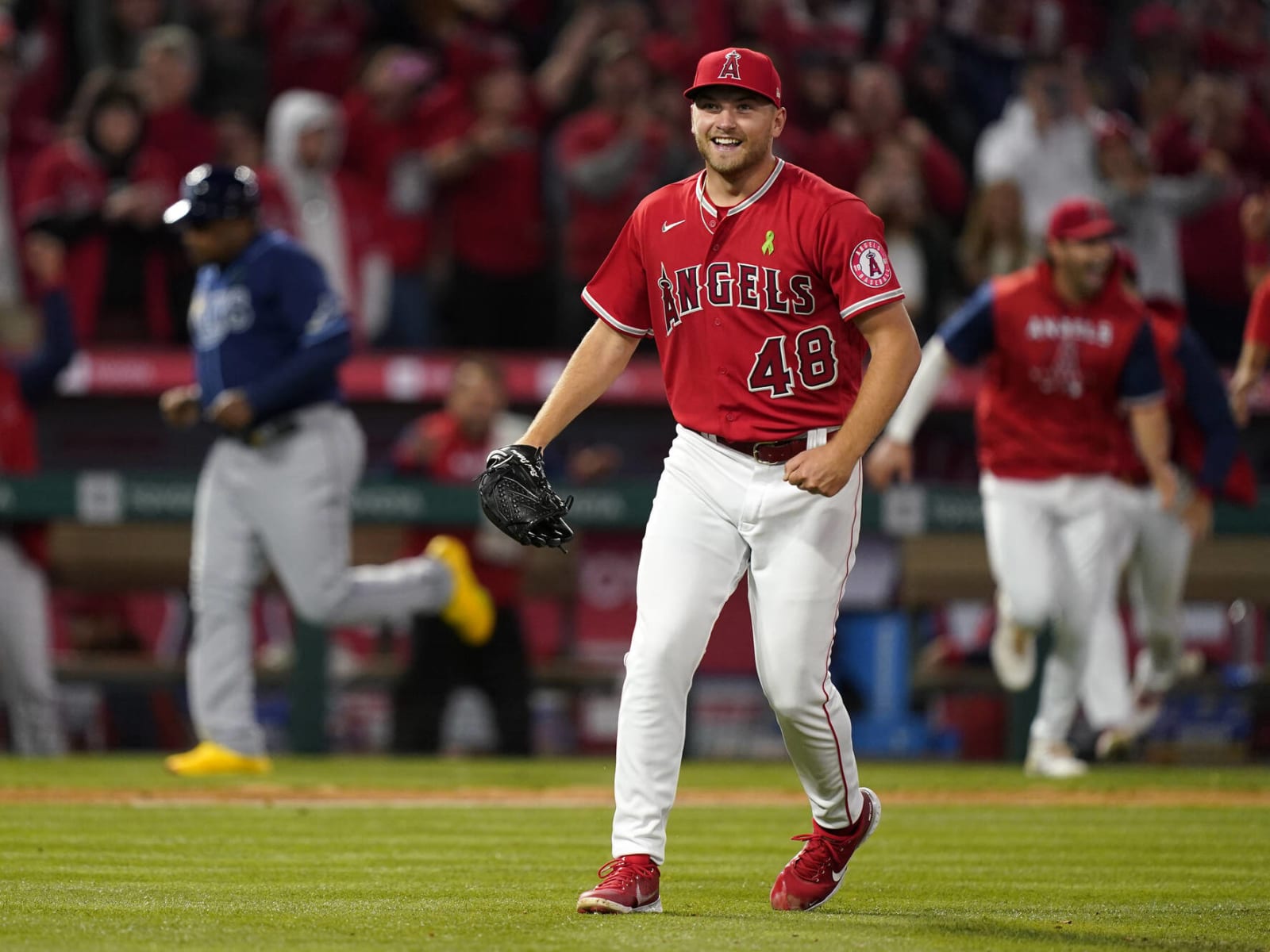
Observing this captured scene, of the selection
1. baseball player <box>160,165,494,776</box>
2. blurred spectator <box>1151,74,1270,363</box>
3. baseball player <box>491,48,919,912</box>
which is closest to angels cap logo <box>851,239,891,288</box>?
baseball player <box>491,48,919,912</box>

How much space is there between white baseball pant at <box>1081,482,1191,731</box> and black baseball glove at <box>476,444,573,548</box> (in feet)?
16.0

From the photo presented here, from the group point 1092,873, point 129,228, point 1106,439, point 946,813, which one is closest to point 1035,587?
point 1106,439

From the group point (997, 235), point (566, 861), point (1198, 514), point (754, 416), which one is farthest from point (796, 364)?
point (997, 235)

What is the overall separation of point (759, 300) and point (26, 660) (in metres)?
5.88

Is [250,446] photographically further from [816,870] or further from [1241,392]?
[1241,392]

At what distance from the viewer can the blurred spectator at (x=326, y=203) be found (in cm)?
1130

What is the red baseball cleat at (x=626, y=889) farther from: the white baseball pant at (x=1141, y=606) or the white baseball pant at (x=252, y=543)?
the white baseball pant at (x=1141, y=606)

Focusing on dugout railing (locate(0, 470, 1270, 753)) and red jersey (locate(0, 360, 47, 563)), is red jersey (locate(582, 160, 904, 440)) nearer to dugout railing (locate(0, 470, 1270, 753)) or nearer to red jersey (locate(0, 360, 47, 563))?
dugout railing (locate(0, 470, 1270, 753))

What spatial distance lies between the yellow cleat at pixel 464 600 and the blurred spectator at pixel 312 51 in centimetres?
377

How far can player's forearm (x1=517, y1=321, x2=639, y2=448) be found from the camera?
16.5 ft

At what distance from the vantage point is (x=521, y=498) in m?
4.97

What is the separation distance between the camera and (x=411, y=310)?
40.2 feet

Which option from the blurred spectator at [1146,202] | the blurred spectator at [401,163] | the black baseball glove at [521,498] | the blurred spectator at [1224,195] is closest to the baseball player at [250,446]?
the blurred spectator at [401,163]

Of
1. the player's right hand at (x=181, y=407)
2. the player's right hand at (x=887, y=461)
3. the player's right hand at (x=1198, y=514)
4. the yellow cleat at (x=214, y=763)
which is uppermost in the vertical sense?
the player's right hand at (x=181, y=407)
